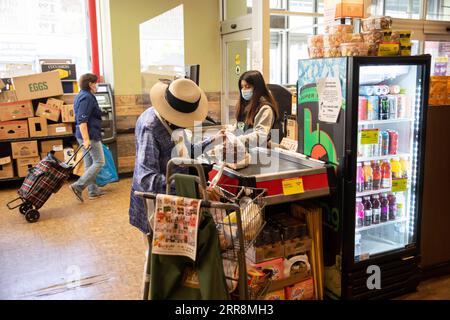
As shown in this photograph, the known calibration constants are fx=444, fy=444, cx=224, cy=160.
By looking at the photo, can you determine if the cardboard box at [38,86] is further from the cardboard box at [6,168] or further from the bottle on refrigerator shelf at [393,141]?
the bottle on refrigerator shelf at [393,141]

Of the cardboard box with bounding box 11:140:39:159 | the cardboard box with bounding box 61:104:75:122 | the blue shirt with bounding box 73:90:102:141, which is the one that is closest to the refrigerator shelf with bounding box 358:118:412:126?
the blue shirt with bounding box 73:90:102:141

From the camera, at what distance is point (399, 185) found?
3266 mm

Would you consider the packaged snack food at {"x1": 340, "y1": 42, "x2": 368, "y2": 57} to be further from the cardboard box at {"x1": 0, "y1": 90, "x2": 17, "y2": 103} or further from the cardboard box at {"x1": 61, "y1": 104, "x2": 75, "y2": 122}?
the cardboard box at {"x1": 0, "y1": 90, "x2": 17, "y2": 103}

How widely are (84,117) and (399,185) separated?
384cm

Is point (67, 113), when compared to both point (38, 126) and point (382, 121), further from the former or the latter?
point (382, 121)

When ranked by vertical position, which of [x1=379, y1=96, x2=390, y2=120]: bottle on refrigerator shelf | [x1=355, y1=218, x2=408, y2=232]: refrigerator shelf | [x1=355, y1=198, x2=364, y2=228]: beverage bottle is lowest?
[x1=355, y1=218, x2=408, y2=232]: refrigerator shelf

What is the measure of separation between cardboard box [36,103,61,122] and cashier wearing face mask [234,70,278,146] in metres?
3.62

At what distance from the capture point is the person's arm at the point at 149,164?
2.49 meters

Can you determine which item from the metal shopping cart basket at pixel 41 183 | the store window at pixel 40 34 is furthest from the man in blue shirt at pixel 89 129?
the store window at pixel 40 34

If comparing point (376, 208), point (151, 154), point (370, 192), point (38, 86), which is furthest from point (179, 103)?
point (38, 86)

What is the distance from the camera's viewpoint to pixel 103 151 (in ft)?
19.9

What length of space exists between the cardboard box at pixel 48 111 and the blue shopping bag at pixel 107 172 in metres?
0.96

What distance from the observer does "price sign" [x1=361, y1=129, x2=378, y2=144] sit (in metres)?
3.05
